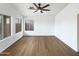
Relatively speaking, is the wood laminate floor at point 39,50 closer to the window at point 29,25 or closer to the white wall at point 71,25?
the white wall at point 71,25

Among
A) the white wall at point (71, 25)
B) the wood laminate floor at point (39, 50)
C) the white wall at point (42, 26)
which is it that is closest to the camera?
the wood laminate floor at point (39, 50)

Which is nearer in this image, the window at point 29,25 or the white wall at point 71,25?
the white wall at point 71,25

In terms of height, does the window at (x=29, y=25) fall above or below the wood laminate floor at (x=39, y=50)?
above

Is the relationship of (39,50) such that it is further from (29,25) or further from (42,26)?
(29,25)

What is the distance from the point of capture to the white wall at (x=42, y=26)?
39.0ft

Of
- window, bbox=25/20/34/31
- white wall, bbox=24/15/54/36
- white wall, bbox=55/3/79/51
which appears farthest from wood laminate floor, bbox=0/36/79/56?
window, bbox=25/20/34/31

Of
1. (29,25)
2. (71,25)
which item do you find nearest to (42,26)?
(29,25)

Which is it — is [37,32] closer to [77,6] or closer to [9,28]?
[9,28]

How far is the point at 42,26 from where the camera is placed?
39.3 ft

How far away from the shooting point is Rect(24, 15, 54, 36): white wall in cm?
1188

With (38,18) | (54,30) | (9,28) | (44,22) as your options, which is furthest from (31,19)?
(9,28)

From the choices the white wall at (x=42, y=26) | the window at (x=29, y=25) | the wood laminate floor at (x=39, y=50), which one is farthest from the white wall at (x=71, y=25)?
the window at (x=29, y=25)

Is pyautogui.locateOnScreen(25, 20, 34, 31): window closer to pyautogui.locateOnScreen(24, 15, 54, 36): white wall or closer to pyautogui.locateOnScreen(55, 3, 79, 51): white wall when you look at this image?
pyautogui.locateOnScreen(24, 15, 54, 36): white wall

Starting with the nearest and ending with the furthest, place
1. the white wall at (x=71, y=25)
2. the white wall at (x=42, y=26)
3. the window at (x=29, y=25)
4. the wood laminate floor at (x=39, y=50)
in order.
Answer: the wood laminate floor at (x=39, y=50) → the white wall at (x=71, y=25) → the white wall at (x=42, y=26) → the window at (x=29, y=25)
